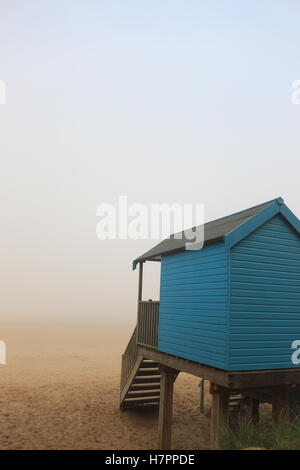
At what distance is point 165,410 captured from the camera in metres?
12.1

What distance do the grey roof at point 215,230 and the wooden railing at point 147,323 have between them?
157 cm

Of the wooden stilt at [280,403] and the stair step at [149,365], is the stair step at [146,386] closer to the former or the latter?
the stair step at [149,365]

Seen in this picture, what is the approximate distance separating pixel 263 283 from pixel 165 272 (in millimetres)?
3885

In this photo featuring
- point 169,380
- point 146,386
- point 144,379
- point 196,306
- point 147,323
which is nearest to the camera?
point 196,306

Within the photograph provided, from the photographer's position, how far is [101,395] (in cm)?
1797

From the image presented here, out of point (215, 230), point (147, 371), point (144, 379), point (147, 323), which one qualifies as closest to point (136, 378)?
point (144, 379)

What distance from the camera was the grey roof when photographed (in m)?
9.50

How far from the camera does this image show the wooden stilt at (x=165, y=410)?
11.8 metres

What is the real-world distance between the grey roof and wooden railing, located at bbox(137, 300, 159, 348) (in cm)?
157

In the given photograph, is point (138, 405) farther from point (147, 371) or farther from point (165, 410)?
point (165, 410)

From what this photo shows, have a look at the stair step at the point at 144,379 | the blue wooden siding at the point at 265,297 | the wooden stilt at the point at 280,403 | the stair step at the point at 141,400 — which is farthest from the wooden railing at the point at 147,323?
the blue wooden siding at the point at 265,297

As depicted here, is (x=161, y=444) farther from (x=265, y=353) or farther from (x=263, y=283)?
(x=263, y=283)

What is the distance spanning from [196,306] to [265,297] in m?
1.78

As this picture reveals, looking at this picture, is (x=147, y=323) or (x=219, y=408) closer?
(x=219, y=408)
